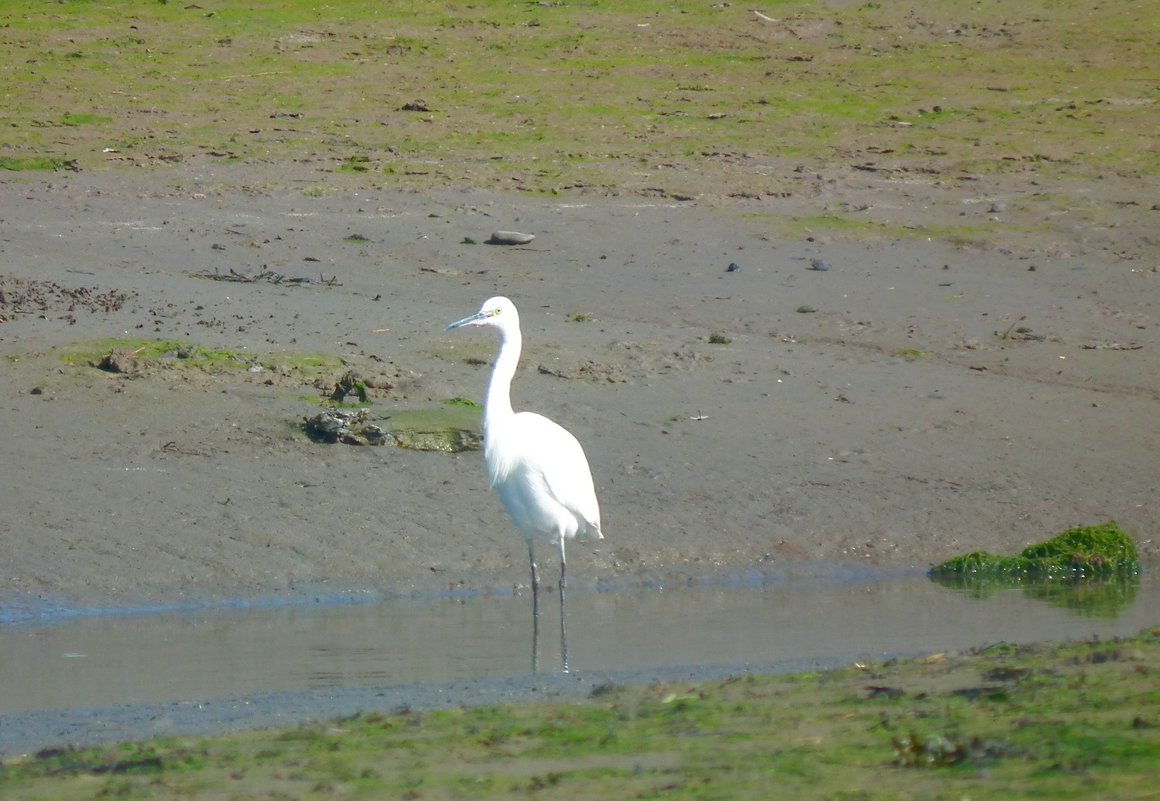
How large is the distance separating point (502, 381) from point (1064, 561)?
3289mm

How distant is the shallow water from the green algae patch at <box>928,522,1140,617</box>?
9.4 inches

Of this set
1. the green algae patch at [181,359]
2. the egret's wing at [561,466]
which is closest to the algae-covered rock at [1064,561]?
the egret's wing at [561,466]

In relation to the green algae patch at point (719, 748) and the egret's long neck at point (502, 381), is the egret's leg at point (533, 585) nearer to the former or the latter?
the egret's long neck at point (502, 381)

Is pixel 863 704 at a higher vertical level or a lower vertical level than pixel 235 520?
higher

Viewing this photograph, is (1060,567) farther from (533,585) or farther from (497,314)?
(497,314)

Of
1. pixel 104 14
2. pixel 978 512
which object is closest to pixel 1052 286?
pixel 978 512

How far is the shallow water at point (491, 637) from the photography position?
6.69 metres

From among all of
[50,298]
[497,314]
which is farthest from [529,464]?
[50,298]

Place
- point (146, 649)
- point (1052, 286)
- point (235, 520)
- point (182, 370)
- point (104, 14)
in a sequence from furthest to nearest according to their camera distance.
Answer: point (104, 14) < point (1052, 286) < point (182, 370) < point (235, 520) < point (146, 649)

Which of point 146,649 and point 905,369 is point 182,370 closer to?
point 146,649

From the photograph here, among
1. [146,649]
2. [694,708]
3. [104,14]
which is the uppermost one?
[104,14]

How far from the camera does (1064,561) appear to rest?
9164 mm

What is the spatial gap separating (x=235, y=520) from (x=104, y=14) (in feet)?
45.3

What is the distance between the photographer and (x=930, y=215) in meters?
15.9
